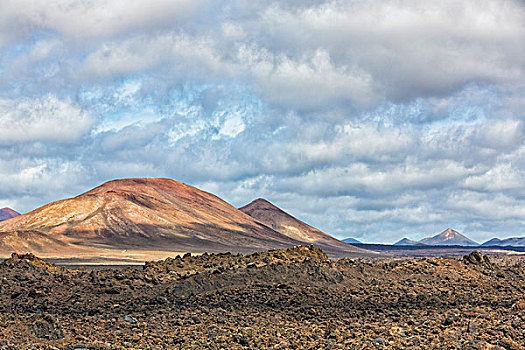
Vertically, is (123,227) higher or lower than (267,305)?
higher

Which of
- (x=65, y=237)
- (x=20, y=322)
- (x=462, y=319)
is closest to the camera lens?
(x=462, y=319)

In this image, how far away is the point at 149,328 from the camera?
64.4ft

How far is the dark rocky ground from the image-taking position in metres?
16.8

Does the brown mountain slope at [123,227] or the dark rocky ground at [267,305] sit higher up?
the brown mountain slope at [123,227]

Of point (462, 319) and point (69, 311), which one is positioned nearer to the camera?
point (462, 319)

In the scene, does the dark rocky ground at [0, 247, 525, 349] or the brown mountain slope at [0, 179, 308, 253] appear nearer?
the dark rocky ground at [0, 247, 525, 349]

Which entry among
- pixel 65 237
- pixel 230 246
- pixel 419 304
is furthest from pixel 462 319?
pixel 230 246

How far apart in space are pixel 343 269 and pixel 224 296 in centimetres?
646

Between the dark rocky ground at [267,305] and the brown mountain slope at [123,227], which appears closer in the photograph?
the dark rocky ground at [267,305]

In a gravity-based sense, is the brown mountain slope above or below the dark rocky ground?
above

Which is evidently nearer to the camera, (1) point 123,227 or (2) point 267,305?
(2) point 267,305

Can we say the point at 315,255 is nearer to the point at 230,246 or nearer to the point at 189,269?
the point at 189,269

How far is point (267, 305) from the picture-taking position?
22.2 m

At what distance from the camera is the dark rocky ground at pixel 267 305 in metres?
16.8
